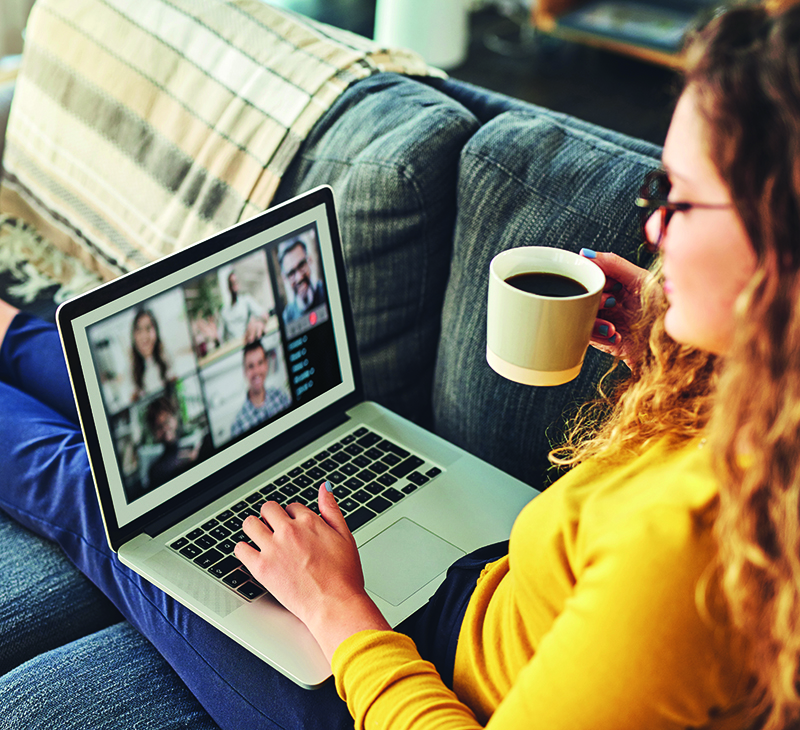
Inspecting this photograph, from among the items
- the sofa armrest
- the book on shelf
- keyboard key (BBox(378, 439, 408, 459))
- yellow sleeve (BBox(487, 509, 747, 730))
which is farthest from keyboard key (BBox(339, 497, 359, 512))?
the book on shelf

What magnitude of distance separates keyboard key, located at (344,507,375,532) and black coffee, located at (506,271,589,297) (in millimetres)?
350

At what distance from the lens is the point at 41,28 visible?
174 cm

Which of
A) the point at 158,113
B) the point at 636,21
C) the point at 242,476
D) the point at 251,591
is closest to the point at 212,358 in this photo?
the point at 242,476

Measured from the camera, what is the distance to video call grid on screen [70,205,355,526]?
848 millimetres

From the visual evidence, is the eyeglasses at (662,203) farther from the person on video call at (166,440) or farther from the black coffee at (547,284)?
the person on video call at (166,440)

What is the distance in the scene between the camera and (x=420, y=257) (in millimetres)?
1220

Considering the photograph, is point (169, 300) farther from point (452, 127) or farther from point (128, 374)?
Answer: point (452, 127)

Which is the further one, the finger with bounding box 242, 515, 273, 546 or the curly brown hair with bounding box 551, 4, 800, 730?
the finger with bounding box 242, 515, 273, 546

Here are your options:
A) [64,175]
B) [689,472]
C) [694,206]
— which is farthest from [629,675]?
[64,175]

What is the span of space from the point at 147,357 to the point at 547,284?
443 millimetres

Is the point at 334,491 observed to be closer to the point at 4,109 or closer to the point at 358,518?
the point at 358,518

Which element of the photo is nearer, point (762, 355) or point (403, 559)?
point (762, 355)

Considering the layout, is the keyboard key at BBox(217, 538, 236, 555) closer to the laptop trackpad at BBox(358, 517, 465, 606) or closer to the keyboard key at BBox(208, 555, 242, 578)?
the keyboard key at BBox(208, 555, 242, 578)

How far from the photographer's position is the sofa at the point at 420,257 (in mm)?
980
